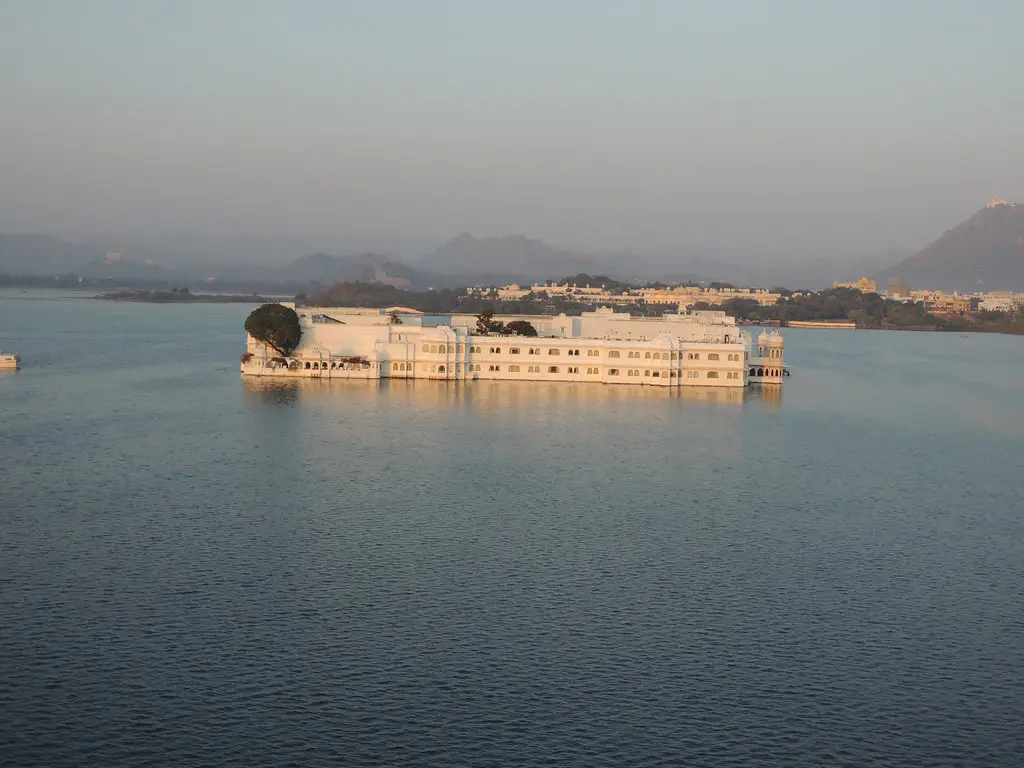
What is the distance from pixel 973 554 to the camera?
50.9ft

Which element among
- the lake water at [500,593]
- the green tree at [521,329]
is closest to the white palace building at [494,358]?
the green tree at [521,329]

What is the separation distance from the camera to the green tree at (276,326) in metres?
33.2

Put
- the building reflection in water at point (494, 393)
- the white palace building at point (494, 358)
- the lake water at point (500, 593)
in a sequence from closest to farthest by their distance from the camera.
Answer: the lake water at point (500, 593) → the building reflection in water at point (494, 393) → the white palace building at point (494, 358)

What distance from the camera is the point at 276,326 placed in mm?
33250

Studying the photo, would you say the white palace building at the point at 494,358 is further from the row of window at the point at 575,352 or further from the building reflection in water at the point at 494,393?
the building reflection in water at the point at 494,393

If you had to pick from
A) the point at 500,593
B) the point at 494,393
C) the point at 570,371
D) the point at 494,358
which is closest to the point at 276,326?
the point at 494,358

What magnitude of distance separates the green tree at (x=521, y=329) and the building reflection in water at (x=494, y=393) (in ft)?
13.3

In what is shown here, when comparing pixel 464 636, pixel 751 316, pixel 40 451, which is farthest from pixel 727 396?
pixel 751 316

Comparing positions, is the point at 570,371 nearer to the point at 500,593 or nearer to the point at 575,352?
the point at 575,352

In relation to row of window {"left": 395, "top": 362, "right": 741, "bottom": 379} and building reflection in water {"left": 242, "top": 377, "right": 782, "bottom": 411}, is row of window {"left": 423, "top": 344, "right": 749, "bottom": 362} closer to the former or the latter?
row of window {"left": 395, "top": 362, "right": 741, "bottom": 379}

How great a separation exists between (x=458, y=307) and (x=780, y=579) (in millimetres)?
85941

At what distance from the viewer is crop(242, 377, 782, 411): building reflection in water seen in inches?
1143

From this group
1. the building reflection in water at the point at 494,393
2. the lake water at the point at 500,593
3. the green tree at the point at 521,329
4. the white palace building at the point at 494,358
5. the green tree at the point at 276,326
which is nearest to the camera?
the lake water at the point at 500,593

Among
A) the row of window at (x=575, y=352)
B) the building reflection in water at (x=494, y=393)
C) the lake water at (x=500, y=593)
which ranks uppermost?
the row of window at (x=575, y=352)
